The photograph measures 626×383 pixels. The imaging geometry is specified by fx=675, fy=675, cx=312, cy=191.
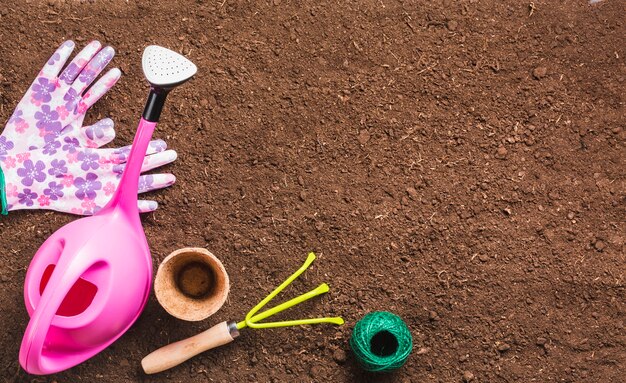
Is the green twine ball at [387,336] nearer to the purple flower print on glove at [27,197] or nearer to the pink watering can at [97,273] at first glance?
the pink watering can at [97,273]

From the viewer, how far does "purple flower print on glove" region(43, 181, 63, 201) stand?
1368 mm

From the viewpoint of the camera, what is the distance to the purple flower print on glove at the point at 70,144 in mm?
1371

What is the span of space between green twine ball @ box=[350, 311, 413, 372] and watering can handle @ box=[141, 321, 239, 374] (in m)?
0.24

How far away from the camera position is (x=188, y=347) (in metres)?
1.33

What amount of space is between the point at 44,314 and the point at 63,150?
41 cm

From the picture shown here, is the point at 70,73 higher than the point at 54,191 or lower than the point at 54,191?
higher

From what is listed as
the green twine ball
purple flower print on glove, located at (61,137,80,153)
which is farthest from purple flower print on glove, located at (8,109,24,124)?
the green twine ball

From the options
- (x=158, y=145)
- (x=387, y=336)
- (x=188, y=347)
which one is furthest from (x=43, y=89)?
(x=387, y=336)

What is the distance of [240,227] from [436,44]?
57cm

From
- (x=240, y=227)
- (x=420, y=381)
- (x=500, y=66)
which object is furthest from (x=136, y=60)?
(x=420, y=381)

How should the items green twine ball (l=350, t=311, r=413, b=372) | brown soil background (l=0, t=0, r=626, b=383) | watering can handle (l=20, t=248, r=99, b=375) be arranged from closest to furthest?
watering can handle (l=20, t=248, r=99, b=375), green twine ball (l=350, t=311, r=413, b=372), brown soil background (l=0, t=0, r=626, b=383)

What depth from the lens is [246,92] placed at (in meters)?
1.42

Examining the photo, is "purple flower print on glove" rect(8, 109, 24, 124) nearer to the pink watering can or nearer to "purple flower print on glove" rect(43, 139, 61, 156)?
"purple flower print on glove" rect(43, 139, 61, 156)

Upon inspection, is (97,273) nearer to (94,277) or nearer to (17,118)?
(94,277)
